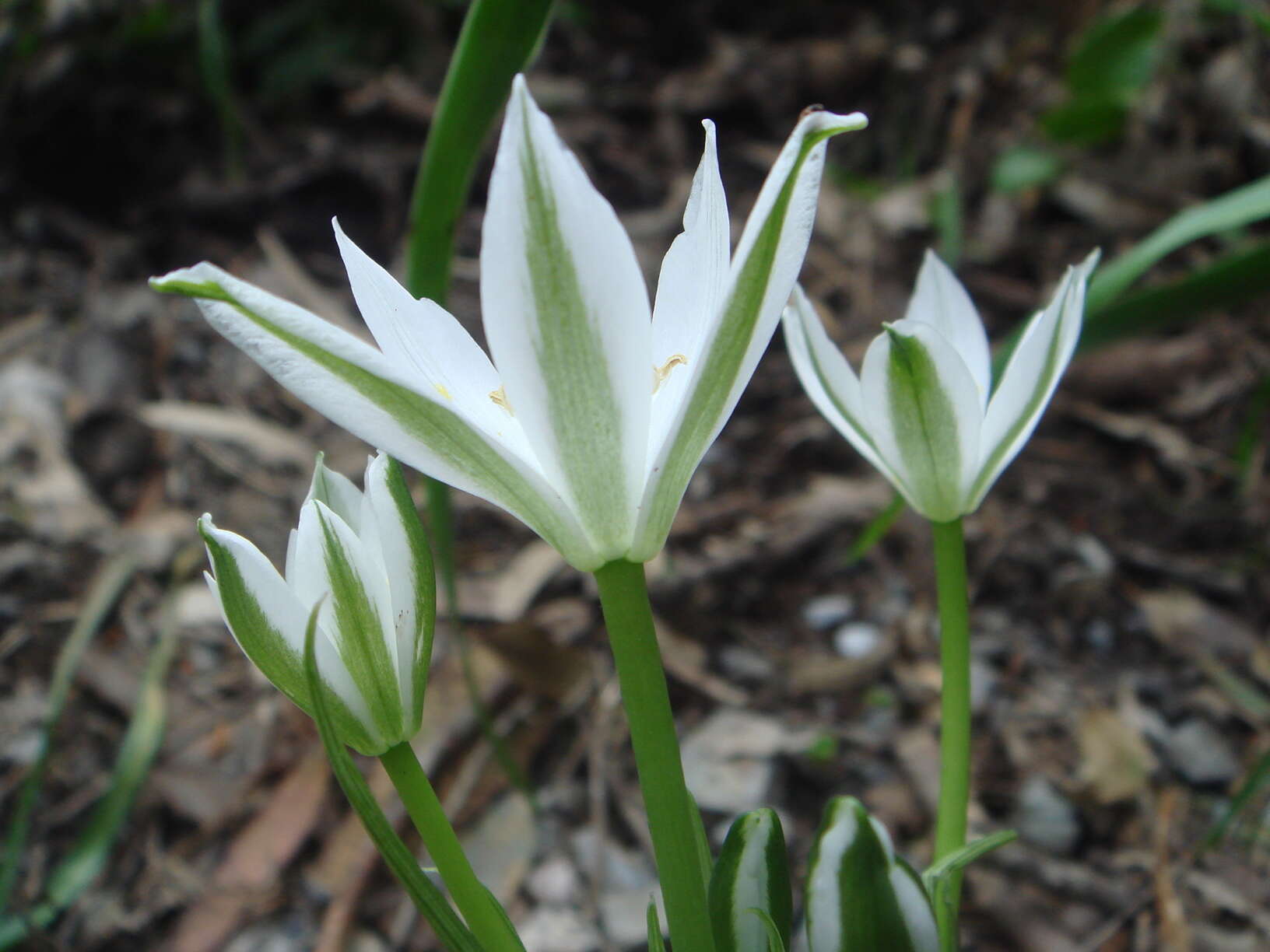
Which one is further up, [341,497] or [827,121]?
[827,121]

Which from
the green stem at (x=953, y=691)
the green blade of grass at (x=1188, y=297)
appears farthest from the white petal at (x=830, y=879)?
the green blade of grass at (x=1188, y=297)

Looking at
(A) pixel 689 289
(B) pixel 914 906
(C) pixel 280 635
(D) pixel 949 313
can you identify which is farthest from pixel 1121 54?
(C) pixel 280 635

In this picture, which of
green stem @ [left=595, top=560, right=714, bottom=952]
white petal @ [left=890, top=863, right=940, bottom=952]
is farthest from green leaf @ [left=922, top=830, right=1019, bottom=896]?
green stem @ [left=595, top=560, right=714, bottom=952]

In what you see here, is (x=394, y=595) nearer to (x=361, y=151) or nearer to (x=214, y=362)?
(x=214, y=362)

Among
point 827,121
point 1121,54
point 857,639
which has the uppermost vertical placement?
point 1121,54

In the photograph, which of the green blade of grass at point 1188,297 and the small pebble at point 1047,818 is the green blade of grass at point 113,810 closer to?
the small pebble at point 1047,818

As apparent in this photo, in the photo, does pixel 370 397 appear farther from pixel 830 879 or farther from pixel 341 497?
pixel 830 879

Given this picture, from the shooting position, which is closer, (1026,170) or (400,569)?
(400,569)
